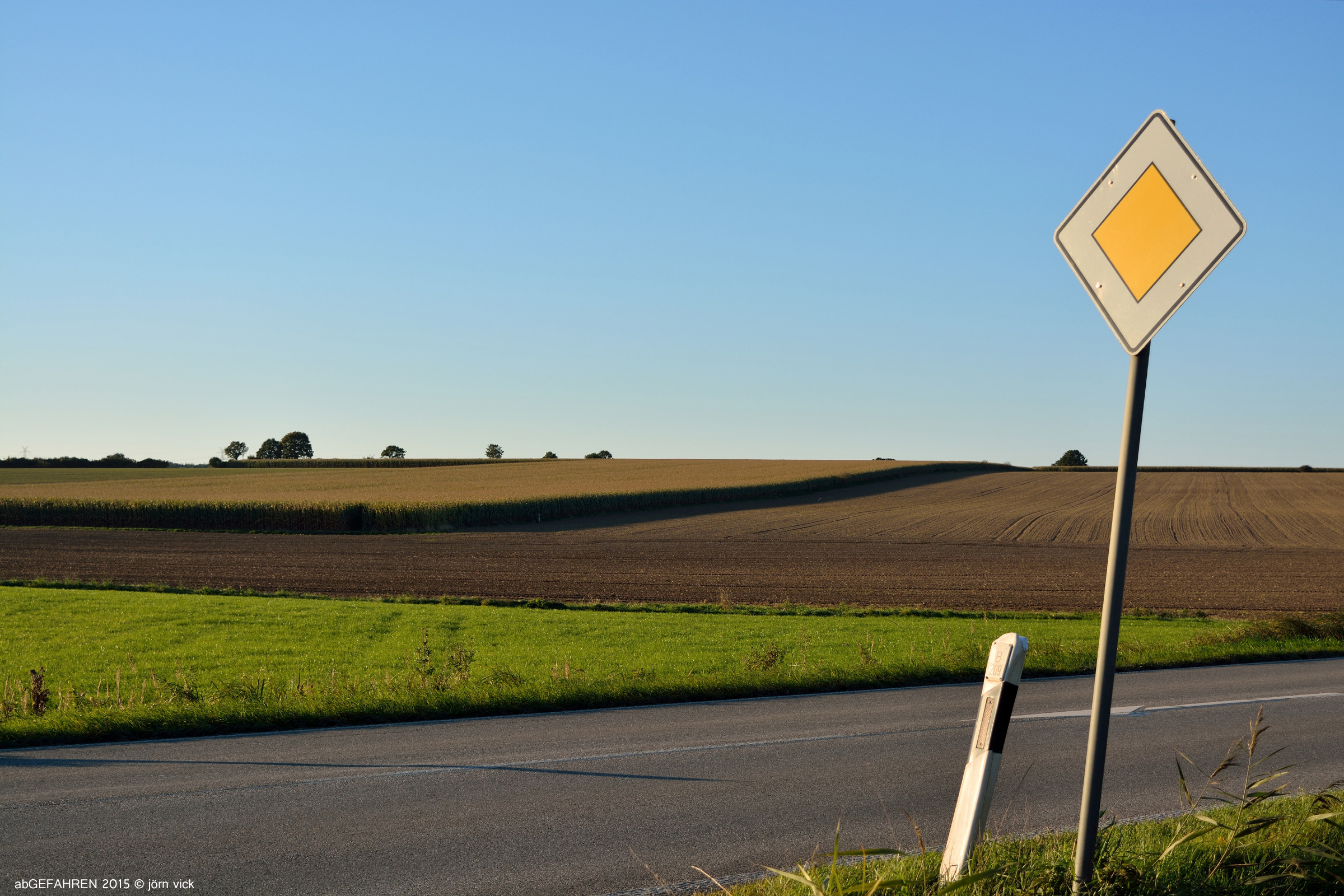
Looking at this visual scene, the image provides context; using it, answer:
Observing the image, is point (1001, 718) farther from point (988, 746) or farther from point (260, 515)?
point (260, 515)

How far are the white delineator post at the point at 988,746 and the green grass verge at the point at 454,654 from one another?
615cm

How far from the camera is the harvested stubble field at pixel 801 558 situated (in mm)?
25141

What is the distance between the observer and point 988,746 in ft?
13.7

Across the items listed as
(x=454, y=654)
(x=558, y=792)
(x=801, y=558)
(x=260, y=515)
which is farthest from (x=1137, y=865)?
(x=260, y=515)

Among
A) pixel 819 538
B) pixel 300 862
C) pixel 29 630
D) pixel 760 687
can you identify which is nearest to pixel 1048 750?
pixel 760 687

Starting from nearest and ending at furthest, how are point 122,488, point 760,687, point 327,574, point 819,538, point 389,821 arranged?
1. point 389,821
2. point 760,687
3. point 327,574
4. point 819,538
5. point 122,488

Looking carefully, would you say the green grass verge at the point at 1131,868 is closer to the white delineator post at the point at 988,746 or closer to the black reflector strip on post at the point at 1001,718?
the white delineator post at the point at 988,746

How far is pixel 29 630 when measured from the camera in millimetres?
15953

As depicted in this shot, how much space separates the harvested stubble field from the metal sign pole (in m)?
19.4

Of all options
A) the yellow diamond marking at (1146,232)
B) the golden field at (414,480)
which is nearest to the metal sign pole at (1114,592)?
the yellow diamond marking at (1146,232)

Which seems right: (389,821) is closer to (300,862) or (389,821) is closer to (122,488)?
(300,862)

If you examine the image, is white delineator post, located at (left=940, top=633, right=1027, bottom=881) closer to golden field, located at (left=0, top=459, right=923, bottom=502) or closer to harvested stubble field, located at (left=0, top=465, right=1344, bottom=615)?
harvested stubble field, located at (left=0, top=465, right=1344, bottom=615)

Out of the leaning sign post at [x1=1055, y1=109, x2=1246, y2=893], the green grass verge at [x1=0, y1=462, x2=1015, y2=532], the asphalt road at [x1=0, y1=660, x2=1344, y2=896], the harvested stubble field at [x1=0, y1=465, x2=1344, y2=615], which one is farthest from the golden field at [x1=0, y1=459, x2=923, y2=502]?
the leaning sign post at [x1=1055, y1=109, x2=1246, y2=893]

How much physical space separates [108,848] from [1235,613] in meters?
23.6
